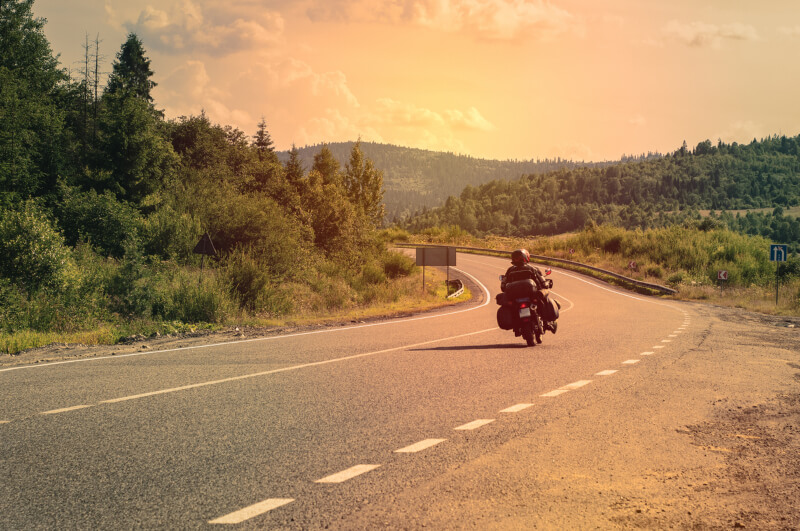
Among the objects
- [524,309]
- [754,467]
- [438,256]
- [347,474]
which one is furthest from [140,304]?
[438,256]

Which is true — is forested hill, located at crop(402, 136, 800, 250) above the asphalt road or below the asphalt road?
above

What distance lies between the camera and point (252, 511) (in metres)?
4.16

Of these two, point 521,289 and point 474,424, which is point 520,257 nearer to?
point 521,289

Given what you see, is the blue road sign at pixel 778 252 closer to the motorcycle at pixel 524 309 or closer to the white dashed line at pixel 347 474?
the motorcycle at pixel 524 309

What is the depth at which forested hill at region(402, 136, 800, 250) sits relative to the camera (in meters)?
160

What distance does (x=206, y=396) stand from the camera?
7.97 metres

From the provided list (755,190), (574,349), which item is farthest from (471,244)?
(755,190)

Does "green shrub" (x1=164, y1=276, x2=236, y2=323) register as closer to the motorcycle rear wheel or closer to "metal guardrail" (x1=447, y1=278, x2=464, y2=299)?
the motorcycle rear wheel

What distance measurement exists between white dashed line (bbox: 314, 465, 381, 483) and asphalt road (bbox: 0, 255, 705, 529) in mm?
16

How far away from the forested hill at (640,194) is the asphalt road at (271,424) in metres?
139

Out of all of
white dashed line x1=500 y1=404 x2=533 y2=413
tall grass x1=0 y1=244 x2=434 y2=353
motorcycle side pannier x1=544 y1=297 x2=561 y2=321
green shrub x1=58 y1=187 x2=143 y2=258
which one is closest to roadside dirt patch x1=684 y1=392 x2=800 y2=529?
white dashed line x1=500 y1=404 x2=533 y2=413

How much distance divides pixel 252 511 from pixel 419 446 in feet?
6.43

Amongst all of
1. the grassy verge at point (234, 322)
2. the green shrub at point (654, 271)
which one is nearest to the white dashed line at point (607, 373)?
the grassy verge at point (234, 322)

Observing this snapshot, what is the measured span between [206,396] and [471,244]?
243ft
